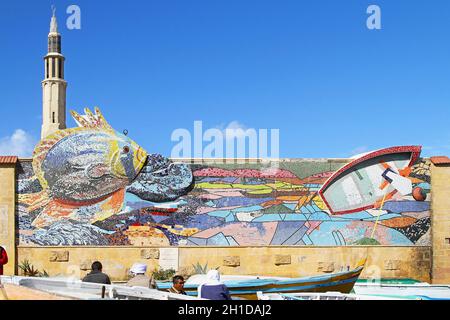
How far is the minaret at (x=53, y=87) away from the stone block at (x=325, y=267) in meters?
38.5

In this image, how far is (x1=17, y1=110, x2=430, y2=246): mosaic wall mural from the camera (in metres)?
21.4

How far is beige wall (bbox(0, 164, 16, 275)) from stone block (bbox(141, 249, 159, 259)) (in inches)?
168

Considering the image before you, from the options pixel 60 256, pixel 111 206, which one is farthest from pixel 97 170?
pixel 60 256

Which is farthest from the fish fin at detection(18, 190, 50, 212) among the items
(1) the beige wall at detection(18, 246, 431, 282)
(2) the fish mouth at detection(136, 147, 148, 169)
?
(2) the fish mouth at detection(136, 147, 148, 169)

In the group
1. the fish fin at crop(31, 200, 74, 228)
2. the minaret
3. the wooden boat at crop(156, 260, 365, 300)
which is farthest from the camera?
the minaret

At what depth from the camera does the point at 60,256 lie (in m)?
21.3

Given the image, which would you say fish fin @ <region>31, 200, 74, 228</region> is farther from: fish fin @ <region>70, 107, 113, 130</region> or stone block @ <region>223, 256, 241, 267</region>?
stone block @ <region>223, 256, 241, 267</region>

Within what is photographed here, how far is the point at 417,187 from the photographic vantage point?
21.6m

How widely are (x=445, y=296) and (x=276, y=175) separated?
23.6 feet

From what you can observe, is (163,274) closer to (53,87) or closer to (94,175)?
(94,175)

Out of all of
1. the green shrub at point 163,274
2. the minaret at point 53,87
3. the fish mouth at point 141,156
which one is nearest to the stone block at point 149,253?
the green shrub at point 163,274

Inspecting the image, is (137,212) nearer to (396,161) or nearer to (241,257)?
(241,257)

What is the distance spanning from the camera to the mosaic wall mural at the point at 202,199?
21375 millimetres
